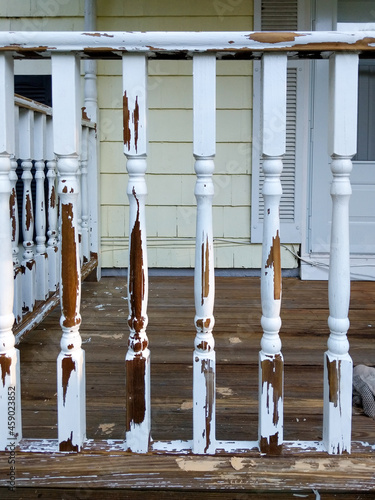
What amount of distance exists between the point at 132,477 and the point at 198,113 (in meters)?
0.78

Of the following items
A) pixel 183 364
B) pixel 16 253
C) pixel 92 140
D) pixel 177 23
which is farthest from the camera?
pixel 177 23

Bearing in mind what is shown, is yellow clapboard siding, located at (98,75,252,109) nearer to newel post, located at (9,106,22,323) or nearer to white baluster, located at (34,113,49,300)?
white baluster, located at (34,113,49,300)

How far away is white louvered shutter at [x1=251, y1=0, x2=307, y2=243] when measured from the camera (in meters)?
3.79

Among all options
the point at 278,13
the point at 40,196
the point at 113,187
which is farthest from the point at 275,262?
the point at 278,13

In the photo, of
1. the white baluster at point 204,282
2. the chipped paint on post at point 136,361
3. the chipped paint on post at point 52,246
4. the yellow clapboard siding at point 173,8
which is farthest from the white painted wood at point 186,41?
the yellow clapboard siding at point 173,8

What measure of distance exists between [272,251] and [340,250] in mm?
145

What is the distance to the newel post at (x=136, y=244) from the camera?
114 cm

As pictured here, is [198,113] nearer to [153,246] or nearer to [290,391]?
[290,391]

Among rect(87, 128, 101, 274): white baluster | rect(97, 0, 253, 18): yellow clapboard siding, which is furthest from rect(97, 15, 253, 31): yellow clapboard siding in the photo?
rect(87, 128, 101, 274): white baluster

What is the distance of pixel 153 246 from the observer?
13.3 ft

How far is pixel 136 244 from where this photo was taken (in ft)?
3.90

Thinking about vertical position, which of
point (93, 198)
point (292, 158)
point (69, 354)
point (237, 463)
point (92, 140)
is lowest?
point (237, 463)

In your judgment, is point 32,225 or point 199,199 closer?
point 199,199

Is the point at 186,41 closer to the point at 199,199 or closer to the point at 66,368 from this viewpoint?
the point at 199,199
